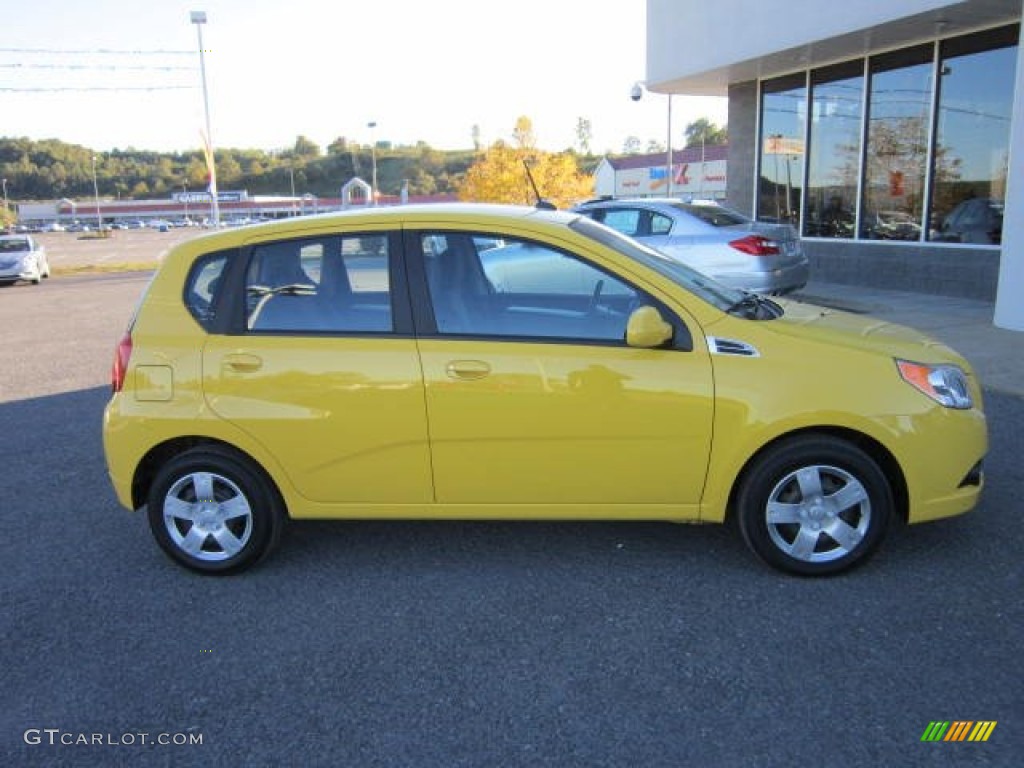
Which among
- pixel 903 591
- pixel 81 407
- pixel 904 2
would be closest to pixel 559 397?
pixel 903 591

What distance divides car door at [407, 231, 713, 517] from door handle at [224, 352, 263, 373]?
30.5 inches

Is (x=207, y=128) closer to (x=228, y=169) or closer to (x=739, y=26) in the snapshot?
(x=739, y=26)

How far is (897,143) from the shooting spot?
43.1ft

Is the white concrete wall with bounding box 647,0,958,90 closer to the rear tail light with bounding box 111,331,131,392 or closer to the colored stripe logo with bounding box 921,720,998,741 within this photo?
the colored stripe logo with bounding box 921,720,998,741

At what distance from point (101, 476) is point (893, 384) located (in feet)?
16.0

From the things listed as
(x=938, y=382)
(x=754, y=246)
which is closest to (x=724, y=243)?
(x=754, y=246)

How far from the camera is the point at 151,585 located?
13.0 ft

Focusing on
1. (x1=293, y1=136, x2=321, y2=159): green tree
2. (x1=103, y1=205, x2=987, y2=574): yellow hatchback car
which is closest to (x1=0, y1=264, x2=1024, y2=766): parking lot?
(x1=103, y1=205, x2=987, y2=574): yellow hatchback car

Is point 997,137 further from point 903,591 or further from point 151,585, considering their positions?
point 151,585

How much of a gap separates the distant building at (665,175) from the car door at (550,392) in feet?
130

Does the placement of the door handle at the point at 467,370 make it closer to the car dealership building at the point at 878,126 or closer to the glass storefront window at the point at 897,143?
the car dealership building at the point at 878,126

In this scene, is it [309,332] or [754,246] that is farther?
[754,246]

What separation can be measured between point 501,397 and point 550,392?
0.22 m

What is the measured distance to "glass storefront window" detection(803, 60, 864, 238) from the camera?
13.9m
